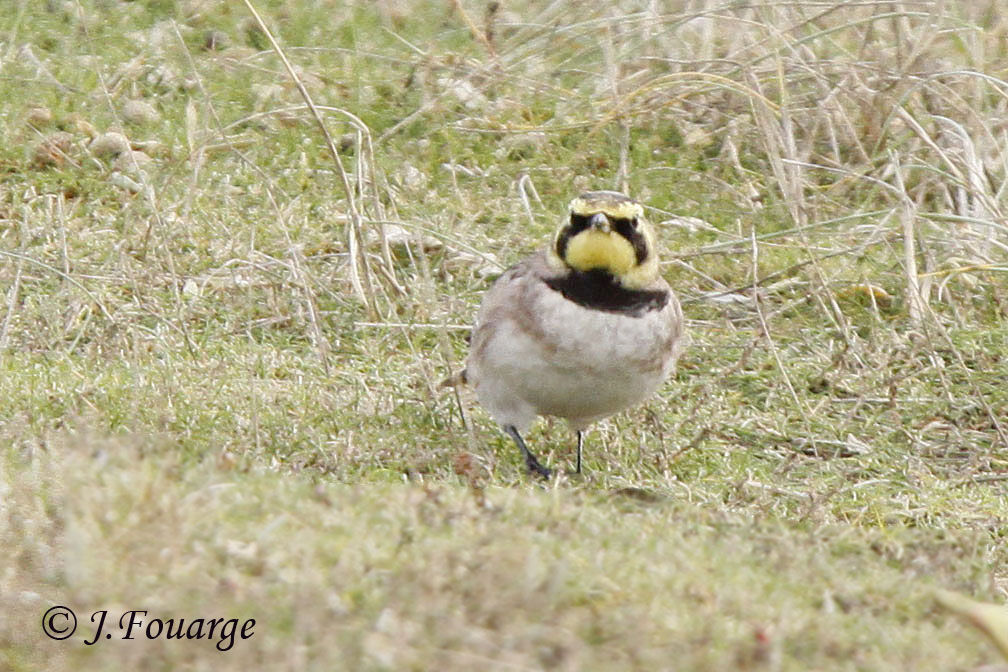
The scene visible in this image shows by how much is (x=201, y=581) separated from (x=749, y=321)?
396 cm

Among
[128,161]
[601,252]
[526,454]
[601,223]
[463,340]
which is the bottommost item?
[463,340]

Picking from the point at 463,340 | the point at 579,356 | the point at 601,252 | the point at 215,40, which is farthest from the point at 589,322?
the point at 215,40

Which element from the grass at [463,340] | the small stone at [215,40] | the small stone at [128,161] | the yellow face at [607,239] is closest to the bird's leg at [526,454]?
the grass at [463,340]

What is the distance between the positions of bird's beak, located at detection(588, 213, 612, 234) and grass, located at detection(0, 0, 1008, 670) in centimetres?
77

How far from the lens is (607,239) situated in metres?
4.78

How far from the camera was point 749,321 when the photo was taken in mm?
6441

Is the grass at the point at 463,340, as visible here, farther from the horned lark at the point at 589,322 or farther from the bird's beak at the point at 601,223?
the bird's beak at the point at 601,223

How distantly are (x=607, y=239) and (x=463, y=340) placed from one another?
1556 millimetres

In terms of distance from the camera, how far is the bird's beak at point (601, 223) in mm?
4727

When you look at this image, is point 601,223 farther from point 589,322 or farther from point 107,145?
point 107,145

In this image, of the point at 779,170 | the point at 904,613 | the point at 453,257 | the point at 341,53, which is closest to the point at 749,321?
the point at 779,170

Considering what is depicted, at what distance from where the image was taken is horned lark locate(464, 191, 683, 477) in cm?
476

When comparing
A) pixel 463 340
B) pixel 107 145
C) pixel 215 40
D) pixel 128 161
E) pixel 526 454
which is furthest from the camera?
pixel 215 40

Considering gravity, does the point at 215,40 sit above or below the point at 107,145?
above
